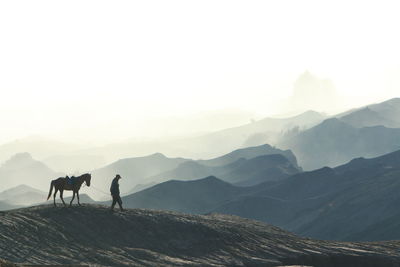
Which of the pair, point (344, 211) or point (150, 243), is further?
point (344, 211)

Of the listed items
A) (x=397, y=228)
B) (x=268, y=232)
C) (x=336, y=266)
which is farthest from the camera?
(x=397, y=228)

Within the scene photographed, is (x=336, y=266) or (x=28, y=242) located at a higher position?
(x=28, y=242)

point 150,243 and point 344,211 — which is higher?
point 150,243

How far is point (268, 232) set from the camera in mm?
53688

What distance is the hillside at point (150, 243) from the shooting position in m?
37.4

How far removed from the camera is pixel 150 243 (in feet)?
141

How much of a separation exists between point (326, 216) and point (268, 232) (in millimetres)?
132655

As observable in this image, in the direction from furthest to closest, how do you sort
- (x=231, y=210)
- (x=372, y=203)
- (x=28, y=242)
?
(x=231, y=210)
(x=372, y=203)
(x=28, y=242)

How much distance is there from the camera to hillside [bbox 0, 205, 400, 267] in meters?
37.4

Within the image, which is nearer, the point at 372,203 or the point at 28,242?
the point at 28,242

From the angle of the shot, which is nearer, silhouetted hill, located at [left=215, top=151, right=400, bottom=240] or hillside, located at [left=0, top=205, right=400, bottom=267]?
hillside, located at [left=0, top=205, right=400, bottom=267]

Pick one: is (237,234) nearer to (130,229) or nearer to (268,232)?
(268,232)

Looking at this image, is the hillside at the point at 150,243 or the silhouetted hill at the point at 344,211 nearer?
the hillside at the point at 150,243

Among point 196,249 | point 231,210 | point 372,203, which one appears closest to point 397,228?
point 372,203
